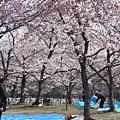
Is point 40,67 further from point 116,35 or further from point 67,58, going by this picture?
point 116,35

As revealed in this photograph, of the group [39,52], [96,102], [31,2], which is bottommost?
[96,102]

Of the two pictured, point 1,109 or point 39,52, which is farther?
point 39,52

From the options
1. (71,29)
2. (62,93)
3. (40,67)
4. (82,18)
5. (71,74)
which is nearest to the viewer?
(82,18)

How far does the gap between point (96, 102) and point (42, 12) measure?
1243 cm

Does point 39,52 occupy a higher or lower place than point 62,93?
higher

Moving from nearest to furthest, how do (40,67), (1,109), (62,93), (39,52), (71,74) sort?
1. (1,109)
2. (40,67)
3. (39,52)
4. (71,74)
5. (62,93)

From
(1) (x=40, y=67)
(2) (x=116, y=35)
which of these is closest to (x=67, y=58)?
(1) (x=40, y=67)

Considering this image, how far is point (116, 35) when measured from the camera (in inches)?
396

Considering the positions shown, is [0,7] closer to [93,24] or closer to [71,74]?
[93,24]

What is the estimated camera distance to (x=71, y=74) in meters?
23.5

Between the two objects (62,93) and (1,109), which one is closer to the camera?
(1,109)

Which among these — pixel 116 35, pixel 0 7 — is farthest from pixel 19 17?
pixel 116 35

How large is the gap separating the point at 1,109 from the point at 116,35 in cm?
567

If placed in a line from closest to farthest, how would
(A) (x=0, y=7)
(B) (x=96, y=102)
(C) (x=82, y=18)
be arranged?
(A) (x=0, y=7) → (C) (x=82, y=18) → (B) (x=96, y=102)
